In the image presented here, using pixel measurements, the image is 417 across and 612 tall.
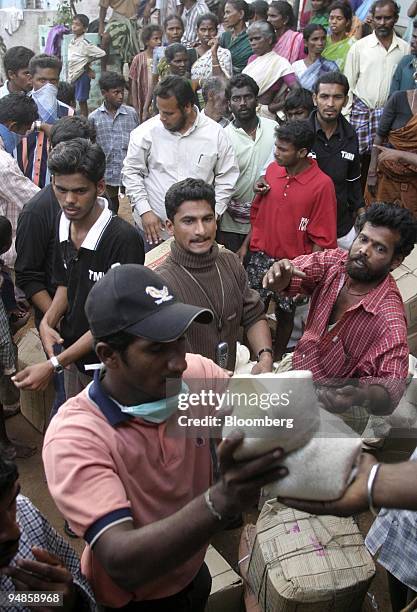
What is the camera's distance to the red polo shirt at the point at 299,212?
4.26 metres

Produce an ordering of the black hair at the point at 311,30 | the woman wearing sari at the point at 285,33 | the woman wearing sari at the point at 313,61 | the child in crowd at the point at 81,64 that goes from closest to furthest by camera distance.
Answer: the woman wearing sari at the point at 313,61, the black hair at the point at 311,30, the woman wearing sari at the point at 285,33, the child in crowd at the point at 81,64

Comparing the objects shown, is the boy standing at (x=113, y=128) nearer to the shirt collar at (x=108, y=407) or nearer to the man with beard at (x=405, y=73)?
the man with beard at (x=405, y=73)

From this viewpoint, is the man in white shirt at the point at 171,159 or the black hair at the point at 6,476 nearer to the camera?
the black hair at the point at 6,476

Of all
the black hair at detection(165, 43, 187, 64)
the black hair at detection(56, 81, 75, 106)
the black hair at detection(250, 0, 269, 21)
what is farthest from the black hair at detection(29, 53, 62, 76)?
the black hair at detection(250, 0, 269, 21)

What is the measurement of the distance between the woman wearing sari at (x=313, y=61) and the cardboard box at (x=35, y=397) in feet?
13.5

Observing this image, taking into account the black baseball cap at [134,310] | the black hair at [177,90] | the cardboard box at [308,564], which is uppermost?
the black baseball cap at [134,310]

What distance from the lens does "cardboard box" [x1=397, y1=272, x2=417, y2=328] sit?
4492 mm

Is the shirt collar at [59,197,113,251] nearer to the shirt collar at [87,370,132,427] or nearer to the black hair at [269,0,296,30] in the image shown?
the shirt collar at [87,370,132,427]

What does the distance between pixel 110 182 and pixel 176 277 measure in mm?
3727

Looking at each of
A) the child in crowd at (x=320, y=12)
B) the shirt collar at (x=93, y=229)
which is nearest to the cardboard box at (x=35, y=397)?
the shirt collar at (x=93, y=229)

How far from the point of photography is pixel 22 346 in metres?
4.37

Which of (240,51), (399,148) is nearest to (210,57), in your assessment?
(240,51)

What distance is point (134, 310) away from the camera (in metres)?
1.67

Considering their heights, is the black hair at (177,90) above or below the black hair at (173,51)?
above
